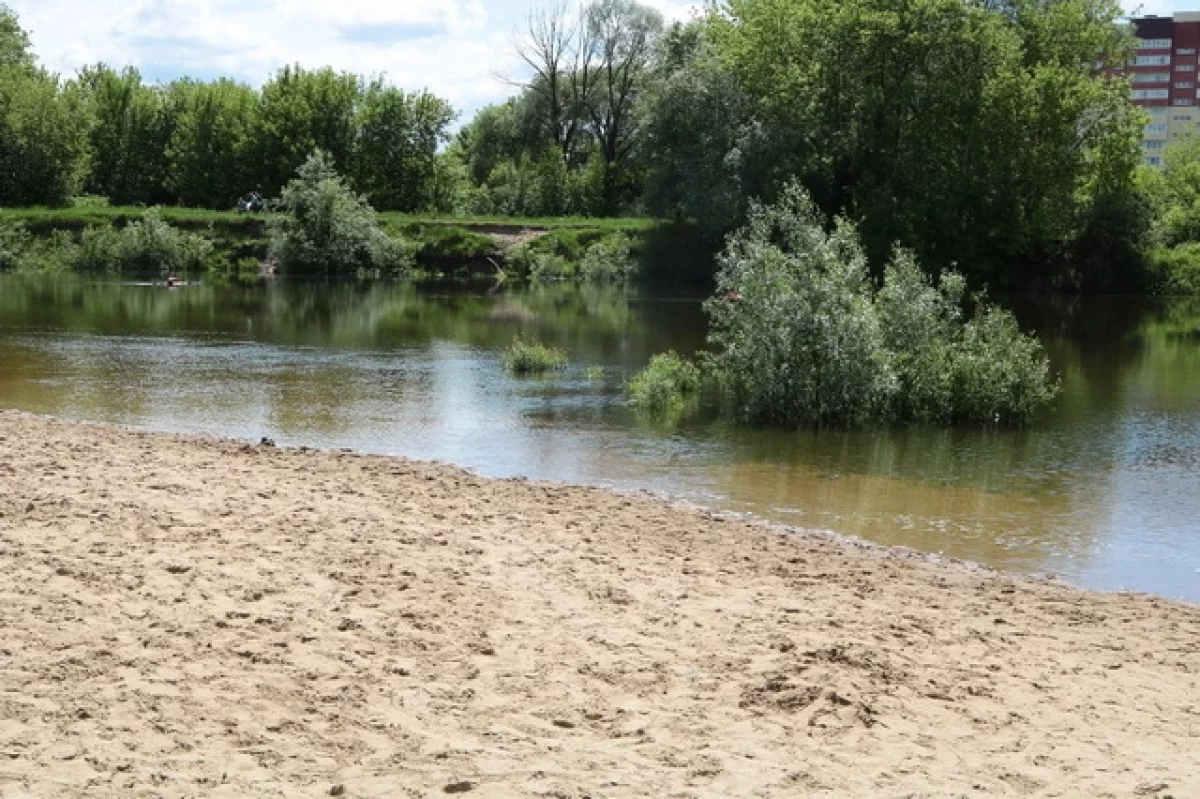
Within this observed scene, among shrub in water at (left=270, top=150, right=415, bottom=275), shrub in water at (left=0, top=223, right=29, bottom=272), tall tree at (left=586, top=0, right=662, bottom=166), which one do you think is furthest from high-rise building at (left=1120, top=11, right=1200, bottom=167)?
shrub in water at (left=0, top=223, right=29, bottom=272)

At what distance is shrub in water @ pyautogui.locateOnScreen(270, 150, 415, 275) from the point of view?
65.1 meters

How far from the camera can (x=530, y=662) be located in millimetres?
8906

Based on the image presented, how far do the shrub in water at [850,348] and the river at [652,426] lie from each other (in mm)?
829

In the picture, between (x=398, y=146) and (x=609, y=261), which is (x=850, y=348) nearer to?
(x=609, y=261)

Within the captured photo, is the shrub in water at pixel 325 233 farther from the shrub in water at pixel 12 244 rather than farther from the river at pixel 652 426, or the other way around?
the river at pixel 652 426

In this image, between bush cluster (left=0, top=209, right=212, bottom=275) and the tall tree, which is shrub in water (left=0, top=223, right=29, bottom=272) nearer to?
bush cluster (left=0, top=209, right=212, bottom=275)

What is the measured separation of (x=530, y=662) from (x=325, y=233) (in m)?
59.7

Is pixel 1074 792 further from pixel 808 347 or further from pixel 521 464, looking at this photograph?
pixel 808 347

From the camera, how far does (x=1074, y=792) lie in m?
7.16

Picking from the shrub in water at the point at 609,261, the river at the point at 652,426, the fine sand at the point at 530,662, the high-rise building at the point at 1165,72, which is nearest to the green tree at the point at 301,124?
the shrub in water at the point at 609,261

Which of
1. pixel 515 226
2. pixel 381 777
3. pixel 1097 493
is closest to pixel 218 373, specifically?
A: pixel 1097 493

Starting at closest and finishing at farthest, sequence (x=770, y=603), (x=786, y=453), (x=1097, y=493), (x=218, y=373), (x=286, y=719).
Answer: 1. (x=286, y=719)
2. (x=770, y=603)
3. (x=1097, y=493)
4. (x=786, y=453)
5. (x=218, y=373)

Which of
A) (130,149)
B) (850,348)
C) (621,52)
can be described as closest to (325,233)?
(130,149)

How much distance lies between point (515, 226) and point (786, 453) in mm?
54900
